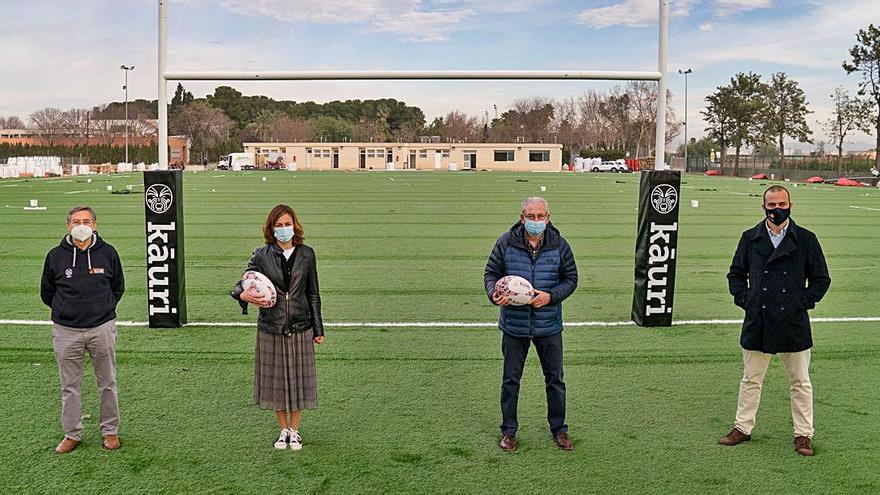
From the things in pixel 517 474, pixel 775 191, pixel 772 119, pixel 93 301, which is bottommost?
pixel 517 474

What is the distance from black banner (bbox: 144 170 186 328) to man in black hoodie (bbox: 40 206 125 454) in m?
3.97

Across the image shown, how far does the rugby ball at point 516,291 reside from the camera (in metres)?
5.93

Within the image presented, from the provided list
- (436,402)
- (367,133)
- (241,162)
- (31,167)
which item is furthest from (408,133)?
(436,402)

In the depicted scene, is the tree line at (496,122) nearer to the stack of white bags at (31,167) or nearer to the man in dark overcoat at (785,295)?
the stack of white bags at (31,167)

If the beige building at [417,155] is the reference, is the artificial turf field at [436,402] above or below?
below

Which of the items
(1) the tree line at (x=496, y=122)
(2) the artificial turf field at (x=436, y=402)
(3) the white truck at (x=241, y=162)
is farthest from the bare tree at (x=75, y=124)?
(2) the artificial turf field at (x=436, y=402)

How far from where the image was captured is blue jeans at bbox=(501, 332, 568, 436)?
6195 millimetres

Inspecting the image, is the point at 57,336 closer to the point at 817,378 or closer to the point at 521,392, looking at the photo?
the point at 521,392

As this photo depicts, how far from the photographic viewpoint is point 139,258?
55.8 ft

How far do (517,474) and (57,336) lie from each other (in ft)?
10.4

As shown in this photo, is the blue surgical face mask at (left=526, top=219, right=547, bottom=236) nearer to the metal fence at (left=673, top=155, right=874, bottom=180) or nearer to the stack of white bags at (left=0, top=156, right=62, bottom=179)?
the stack of white bags at (left=0, top=156, right=62, bottom=179)

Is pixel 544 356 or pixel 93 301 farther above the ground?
pixel 93 301

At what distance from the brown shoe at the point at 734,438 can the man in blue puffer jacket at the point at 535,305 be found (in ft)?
3.71

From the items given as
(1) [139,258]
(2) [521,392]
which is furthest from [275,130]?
(2) [521,392]
